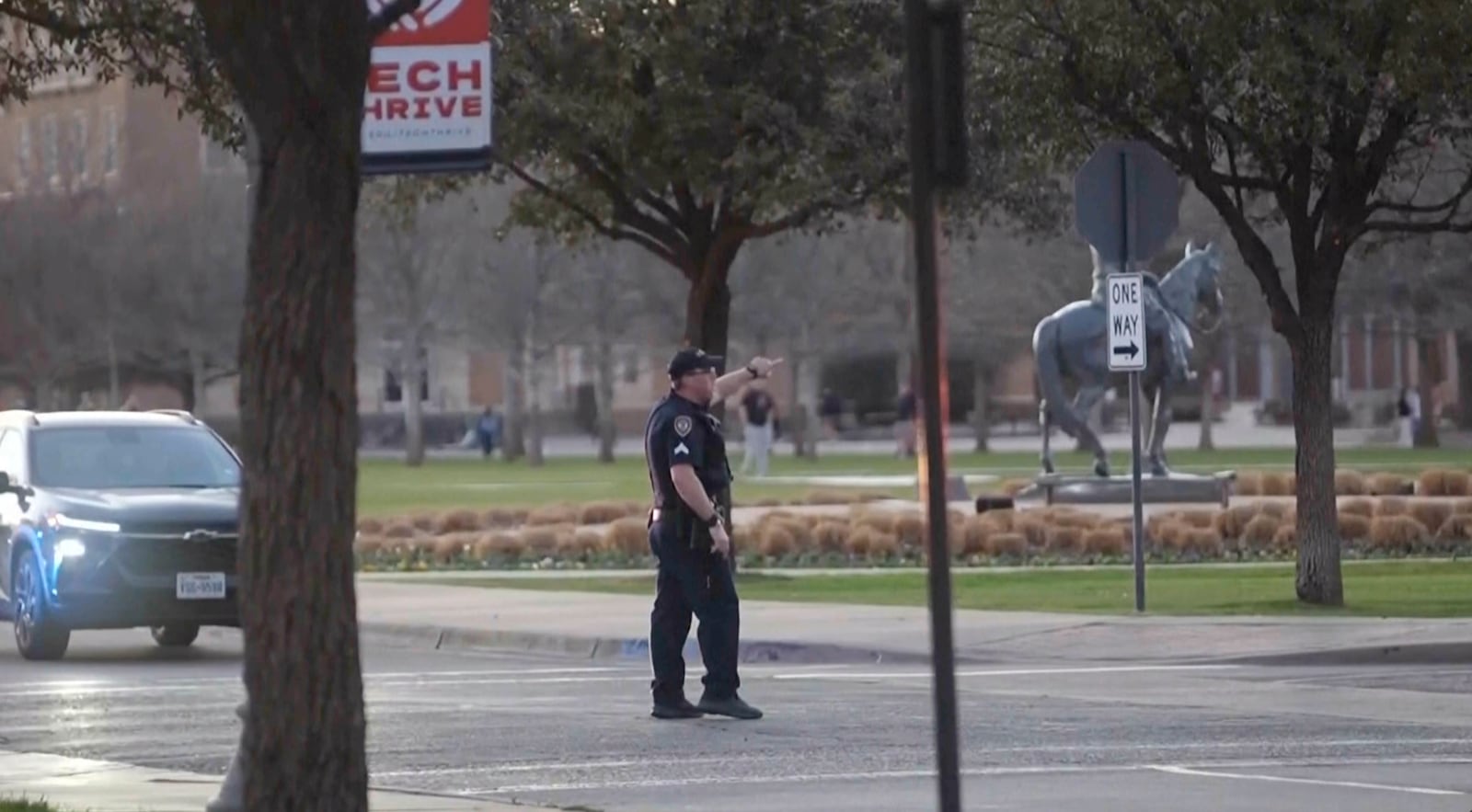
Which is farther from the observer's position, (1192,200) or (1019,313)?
(1019,313)

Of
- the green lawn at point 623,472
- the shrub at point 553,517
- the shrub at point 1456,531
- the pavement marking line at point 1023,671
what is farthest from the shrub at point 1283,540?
the green lawn at point 623,472

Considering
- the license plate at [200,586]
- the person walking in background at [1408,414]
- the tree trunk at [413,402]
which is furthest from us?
the person walking in background at [1408,414]

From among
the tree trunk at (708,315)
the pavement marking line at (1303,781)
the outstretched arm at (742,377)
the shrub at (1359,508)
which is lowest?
the pavement marking line at (1303,781)

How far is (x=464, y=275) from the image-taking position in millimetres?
66250

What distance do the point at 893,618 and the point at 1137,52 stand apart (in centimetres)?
450

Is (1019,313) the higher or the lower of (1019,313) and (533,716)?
the higher

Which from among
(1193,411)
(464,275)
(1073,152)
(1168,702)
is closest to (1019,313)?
(464,275)

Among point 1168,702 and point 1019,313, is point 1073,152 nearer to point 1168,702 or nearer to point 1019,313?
point 1168,702

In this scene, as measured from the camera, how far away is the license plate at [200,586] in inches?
715

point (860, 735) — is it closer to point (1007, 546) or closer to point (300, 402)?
point (300, 402)

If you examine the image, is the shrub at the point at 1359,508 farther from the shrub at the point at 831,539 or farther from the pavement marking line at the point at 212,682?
the pavement marking line at the point at 212,682

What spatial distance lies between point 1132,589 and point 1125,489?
11.2 m

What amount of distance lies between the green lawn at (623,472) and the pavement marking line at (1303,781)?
27.6 m

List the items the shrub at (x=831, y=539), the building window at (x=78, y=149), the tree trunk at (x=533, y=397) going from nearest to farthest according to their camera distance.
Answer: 1. the shrub at (x=831, y=539)
2. the building window at (x=78, y=149)
3. the tree trunk at (x=533, y=397)
